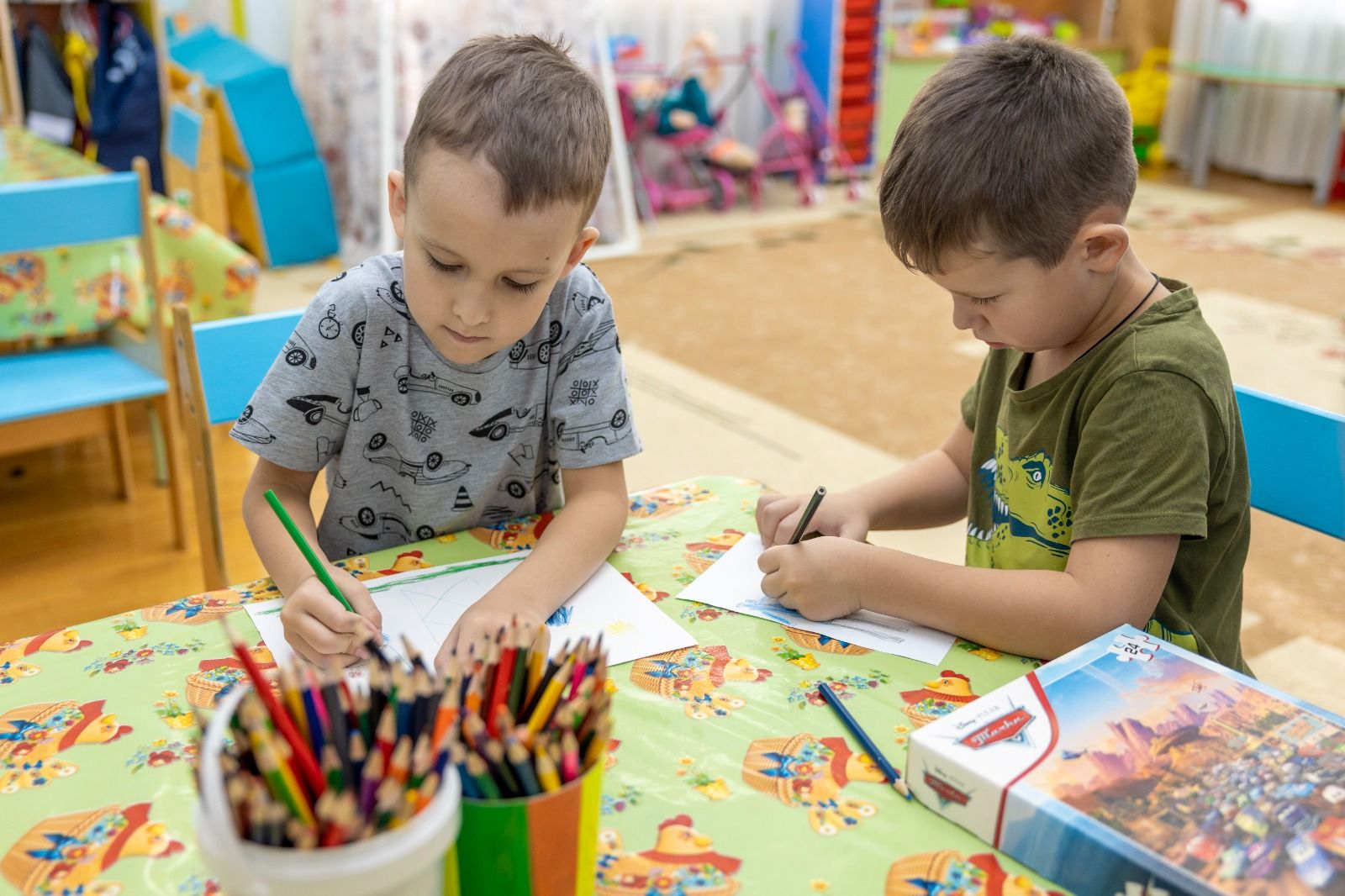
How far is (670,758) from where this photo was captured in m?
0.64

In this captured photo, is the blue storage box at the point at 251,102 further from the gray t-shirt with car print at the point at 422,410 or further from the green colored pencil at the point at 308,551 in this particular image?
the green colored pencil at the point at 308,551

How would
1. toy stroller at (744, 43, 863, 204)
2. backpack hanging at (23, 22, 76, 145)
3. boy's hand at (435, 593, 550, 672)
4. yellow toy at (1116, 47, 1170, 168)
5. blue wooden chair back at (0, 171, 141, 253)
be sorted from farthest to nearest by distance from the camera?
1. yellow toy at (1116, 47, 1170, 168)
2. toy stroller at (744, 43, 863, 204)
3. backpack hanging at (23, 22, 76, 145)
4. blue wooden chair back at (0, 171, 141, 253)
5. boy's hand at (435, 593, 550, 672)

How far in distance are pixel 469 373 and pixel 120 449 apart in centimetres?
148

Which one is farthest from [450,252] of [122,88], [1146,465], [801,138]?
[801,138]

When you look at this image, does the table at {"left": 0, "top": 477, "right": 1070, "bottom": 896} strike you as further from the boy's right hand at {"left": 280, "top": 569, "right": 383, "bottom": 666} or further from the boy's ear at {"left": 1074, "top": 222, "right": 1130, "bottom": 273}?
the boy's ear at {"left": 1074, "top": 222, "right": 1130, "bottom": 273}

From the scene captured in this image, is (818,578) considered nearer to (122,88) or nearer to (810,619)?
(810,619)

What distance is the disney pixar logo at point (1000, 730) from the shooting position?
1.91ft

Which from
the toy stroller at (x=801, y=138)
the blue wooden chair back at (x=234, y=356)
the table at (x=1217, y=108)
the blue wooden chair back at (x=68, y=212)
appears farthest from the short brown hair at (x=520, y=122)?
the table at (x=1217, y=108)

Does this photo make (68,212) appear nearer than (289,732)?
No

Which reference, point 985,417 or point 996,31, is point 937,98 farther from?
point 996,31

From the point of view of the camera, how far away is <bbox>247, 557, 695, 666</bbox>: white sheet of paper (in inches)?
29.6

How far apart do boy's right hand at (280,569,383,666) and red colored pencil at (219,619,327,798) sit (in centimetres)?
24

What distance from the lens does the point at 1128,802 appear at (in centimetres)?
54

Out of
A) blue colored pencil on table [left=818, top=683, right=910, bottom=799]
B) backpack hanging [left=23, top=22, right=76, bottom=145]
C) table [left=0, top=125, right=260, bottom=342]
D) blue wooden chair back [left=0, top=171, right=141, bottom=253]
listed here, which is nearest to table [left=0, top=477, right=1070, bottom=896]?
blue colored pencil on table [left=818, top=683, right=910, bottom=799]
